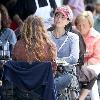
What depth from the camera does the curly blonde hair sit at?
24.1 ft

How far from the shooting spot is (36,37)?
737 cm

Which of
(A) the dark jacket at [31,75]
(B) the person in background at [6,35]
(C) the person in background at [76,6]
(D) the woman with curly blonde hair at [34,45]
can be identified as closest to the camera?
(A) the dark jacket at [31,75]

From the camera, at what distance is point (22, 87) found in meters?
7.21

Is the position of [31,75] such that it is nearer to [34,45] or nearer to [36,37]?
[34,45]

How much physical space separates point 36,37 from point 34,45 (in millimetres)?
109

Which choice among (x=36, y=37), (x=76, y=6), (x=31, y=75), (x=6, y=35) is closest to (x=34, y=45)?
(x=36, y=37)

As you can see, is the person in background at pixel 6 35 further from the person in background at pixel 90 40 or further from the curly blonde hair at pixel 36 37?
the curly blonde hair at pixel 36 37

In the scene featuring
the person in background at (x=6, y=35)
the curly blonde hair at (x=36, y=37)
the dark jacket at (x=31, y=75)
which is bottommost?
the dark jacket at (x=31, y=75)

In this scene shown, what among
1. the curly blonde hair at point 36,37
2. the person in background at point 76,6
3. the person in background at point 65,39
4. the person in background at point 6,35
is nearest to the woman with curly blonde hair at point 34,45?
the curly blonde hair at point 36,37

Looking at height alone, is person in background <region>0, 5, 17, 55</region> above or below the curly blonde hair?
below

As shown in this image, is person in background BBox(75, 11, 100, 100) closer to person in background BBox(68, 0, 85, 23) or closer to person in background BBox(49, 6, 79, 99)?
person in background BBox(49, 6, 79, 99)

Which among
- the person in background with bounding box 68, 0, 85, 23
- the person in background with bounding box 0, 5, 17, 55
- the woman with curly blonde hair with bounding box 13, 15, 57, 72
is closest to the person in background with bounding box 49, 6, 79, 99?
Answer: the woman with curly blonde hair with bounding box 13, 15, 57, 72

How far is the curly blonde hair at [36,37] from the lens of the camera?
7.33m

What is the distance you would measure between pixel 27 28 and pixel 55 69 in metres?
0.65
